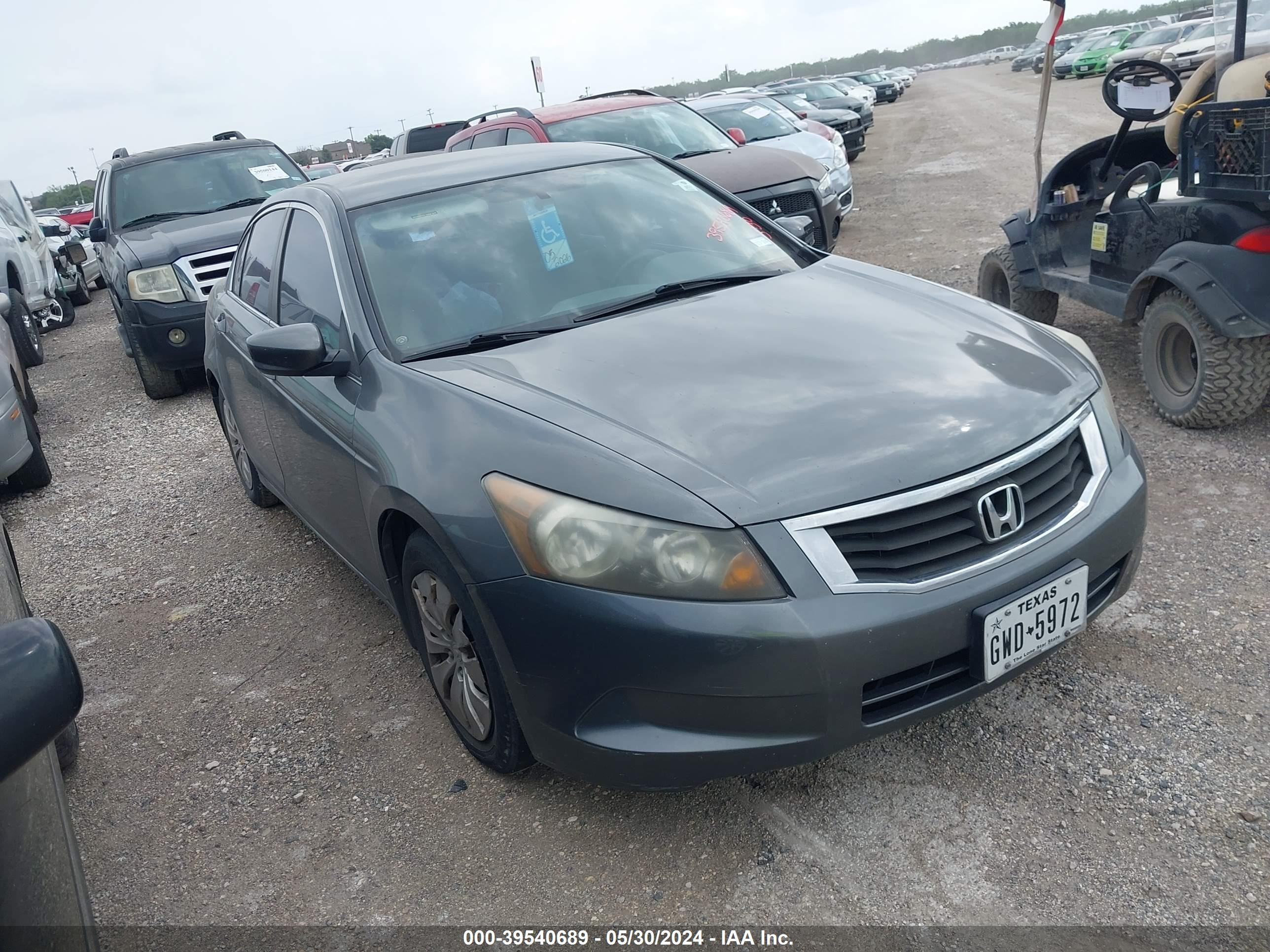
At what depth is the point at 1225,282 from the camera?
4082 mm

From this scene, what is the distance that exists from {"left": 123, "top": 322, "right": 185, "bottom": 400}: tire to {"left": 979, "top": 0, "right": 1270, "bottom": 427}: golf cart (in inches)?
252

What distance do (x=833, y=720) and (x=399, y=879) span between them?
46.7 inches

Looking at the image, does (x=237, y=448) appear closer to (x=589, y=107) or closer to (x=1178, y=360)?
(x=1178, y=360)

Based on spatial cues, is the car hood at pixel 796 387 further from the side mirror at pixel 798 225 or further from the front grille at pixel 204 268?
the front grille at pixel 204 268

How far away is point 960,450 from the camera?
2295mm

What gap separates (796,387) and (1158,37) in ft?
118

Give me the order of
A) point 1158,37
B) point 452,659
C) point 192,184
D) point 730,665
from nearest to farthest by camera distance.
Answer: point 730,665 < point 452,659 < point 192,184 < point 1158,37

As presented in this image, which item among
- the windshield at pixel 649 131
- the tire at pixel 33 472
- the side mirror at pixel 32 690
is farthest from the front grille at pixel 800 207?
the side mirror at pixel 32 690

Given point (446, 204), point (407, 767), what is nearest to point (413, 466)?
point (407, 767)

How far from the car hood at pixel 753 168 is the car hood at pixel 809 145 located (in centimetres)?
177

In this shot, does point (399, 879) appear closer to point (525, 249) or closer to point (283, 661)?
point (283, 661)

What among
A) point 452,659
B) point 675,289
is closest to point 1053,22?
point 675,289

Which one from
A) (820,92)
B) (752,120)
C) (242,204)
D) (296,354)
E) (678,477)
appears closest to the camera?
(678,477)

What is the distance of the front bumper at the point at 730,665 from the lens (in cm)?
211
